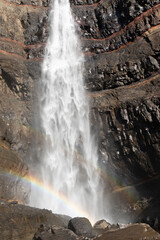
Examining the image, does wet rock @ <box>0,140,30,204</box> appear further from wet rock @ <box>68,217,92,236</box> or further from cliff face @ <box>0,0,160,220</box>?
cliff face @ <box>0,0,160,220</box>

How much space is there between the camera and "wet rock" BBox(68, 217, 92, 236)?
36.1ft

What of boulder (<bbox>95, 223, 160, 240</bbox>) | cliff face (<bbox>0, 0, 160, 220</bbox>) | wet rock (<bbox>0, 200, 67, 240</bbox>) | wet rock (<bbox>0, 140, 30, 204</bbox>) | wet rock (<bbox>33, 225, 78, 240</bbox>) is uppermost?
cliff face (<bbox>0, 0, 160, 220</bbox>)

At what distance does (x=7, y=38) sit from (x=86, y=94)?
10.4 m

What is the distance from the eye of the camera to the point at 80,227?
36.4 feet

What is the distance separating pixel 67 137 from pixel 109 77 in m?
6.58

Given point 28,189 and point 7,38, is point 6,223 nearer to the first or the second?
point 28,189

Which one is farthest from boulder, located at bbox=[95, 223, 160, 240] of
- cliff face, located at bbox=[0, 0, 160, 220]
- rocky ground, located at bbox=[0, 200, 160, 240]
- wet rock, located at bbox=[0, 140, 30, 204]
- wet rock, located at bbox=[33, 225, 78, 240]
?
cliff face, located at bbox=[0, 0, 160, 220]

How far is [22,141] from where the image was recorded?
19328 mm

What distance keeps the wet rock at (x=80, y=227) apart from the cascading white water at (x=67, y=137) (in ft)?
19.1

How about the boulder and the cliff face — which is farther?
the cliff face

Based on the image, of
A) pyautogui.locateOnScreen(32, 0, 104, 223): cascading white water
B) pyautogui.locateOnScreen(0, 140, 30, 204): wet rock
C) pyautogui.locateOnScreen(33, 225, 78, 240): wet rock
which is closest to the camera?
pyautogui.locateOnScreen(33, 225, 78, 240): wet rock

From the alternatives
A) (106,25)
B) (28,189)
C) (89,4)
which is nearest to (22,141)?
(28,189)

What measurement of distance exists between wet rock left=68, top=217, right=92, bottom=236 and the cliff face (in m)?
8.32

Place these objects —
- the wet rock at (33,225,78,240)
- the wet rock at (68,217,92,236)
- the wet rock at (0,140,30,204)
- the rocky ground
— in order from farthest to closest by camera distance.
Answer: the wet rock at (0,140,30,204) < the wet rock at (68,217,92,236) < the wet rock at (33,225,78,240) < the rocky ground
